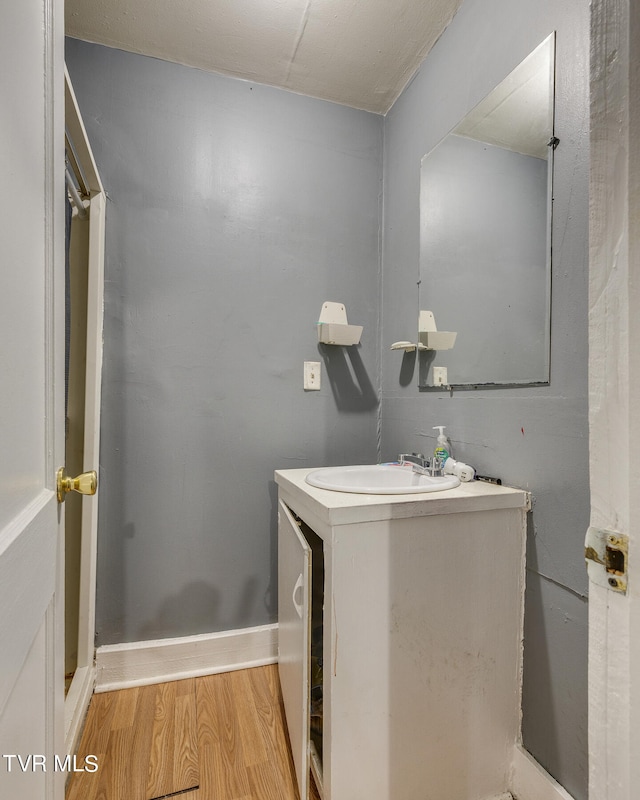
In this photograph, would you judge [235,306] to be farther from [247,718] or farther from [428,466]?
[247,718]

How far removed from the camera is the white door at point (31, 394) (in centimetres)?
48

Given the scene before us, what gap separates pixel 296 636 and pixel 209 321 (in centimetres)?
119

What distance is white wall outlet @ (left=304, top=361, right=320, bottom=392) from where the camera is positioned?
179cm

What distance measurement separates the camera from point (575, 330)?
99 cm

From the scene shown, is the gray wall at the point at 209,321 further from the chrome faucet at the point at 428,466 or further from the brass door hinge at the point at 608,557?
the brass door hinge at the point at 608,557

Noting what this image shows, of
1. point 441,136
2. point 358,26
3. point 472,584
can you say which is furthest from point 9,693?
point 358,26

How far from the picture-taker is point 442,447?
1.40 m

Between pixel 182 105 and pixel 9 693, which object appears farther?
pixel 182 105

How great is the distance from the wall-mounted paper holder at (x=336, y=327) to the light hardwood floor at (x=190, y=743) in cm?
139

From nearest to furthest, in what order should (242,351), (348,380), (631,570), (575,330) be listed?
1. (631,570)
2. (575,330)
3. (242,351)
4. (348,380)

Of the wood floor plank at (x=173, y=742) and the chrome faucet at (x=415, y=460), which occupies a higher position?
the chrome faucet at (x=415, y=460)

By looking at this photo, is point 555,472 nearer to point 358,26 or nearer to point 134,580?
point 134,580

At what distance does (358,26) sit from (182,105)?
0.73m

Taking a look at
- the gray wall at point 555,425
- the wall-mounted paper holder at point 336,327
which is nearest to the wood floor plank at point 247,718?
the gray wall at point 555,425
